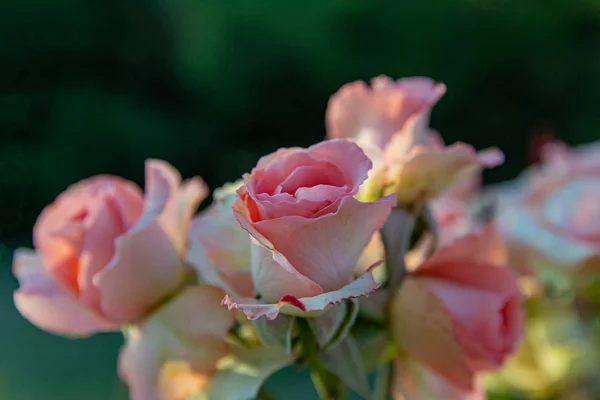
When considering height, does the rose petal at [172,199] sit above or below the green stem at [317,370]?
above

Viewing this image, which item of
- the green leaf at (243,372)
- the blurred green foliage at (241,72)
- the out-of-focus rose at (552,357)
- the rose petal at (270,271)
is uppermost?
the blurred green foliage at (241,72)

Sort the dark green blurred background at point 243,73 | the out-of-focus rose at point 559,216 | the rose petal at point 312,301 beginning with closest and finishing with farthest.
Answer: the rose petal at point 312,301 < the out-of-focus rose at point 559,216 < the dark green blurred background at point 243,73

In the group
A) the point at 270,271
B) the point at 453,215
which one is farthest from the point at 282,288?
the point at 453,215

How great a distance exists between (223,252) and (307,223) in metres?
0.05

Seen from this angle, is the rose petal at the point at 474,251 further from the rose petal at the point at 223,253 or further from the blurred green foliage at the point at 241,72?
the blurred green foliage at the point at 241,72

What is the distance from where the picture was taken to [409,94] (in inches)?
8.4

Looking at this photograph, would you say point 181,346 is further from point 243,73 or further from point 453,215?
point 243,73

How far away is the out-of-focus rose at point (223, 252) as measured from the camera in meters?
0.17

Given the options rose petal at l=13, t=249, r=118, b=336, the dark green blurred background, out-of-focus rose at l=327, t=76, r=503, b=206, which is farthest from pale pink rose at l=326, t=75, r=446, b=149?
the dark green blurred background

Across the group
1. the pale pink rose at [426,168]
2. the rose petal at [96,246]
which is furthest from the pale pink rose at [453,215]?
the rose petal at [96,246]

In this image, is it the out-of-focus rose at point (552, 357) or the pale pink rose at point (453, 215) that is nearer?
the pale pink rose at point (453, 215)

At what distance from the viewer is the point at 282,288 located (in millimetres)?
152

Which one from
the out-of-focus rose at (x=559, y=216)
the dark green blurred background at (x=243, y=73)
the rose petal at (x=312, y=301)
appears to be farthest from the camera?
the dark green blurred background at (x=243, y=73)

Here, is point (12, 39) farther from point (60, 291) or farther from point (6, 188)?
point (60, 291)
